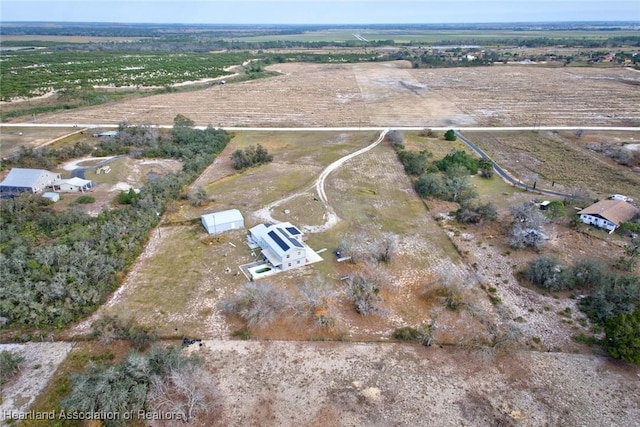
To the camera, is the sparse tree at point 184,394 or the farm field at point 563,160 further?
the farm field at point 563,160

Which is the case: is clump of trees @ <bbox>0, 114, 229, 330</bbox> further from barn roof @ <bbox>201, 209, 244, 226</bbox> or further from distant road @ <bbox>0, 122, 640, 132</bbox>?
distant road @ <bbox>0, 122, 640, 132</bbox>

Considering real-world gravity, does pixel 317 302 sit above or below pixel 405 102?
below

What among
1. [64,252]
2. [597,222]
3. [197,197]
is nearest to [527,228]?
[597,222]

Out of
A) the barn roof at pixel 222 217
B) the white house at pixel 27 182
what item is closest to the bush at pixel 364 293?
the barn roof at pixel 222 217

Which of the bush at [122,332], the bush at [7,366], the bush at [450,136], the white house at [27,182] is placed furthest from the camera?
the bush at [450,136]

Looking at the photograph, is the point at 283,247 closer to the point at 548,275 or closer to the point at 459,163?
the point at 548,275

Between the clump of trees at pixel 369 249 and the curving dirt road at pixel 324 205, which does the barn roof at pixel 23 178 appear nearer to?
the curving dirt road at pixel 324 205

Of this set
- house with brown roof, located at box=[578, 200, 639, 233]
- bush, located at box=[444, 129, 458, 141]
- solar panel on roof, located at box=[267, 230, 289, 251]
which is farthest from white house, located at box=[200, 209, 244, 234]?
bush, located at box=[444, 129, 458, 141]

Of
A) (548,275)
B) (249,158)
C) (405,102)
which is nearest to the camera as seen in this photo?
(548,275)
